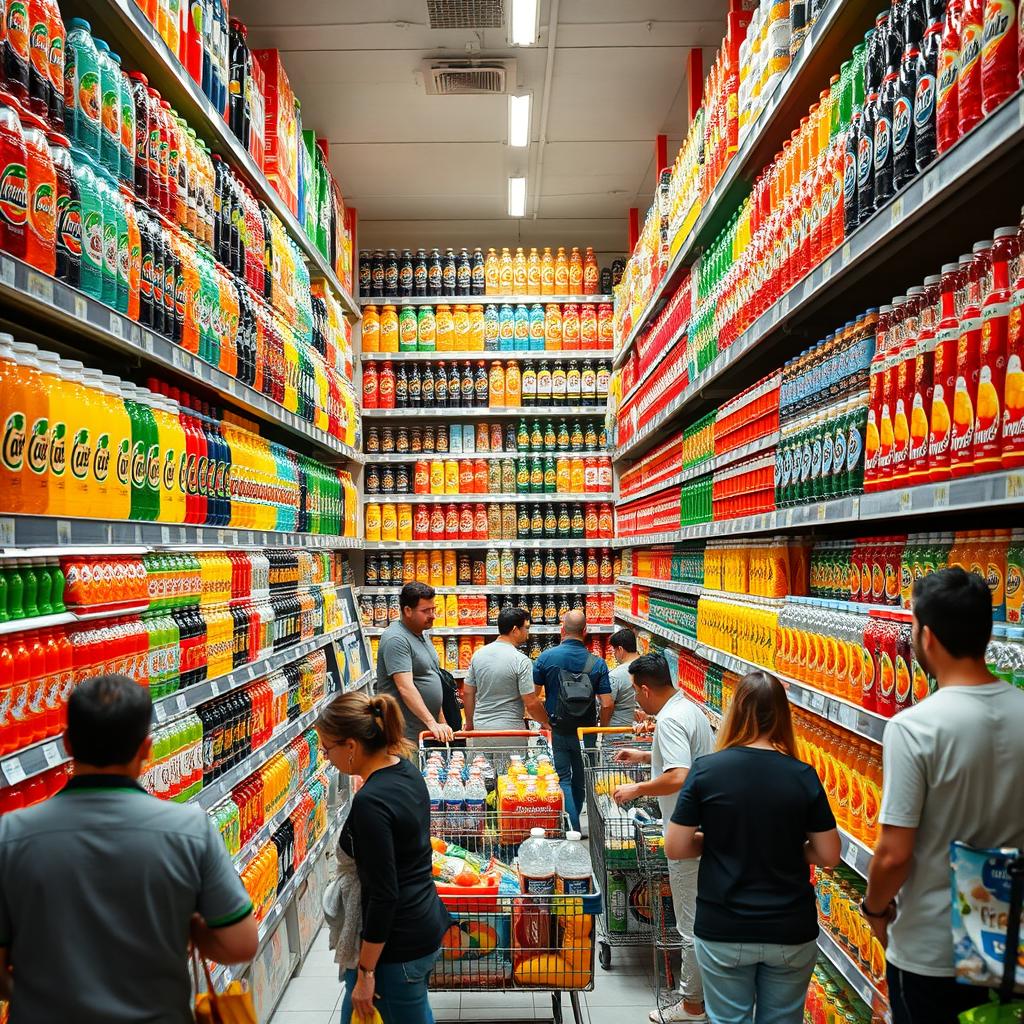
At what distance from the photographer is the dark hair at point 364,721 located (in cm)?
268

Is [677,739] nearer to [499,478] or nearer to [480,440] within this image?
[499,478]

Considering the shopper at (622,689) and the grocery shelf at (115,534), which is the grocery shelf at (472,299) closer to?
the shopper at (622,689)

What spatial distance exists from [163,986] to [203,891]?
0.57 feet

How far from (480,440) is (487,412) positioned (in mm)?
334

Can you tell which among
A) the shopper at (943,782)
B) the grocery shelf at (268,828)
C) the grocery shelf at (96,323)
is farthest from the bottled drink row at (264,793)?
the shopper at (943,782)

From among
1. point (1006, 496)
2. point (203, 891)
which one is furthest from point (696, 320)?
point (203, 891)

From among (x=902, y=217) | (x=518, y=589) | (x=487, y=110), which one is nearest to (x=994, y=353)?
(x=902, y=217)

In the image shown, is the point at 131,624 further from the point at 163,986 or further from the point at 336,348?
the point at 336,348

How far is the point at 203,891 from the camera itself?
1742 mm

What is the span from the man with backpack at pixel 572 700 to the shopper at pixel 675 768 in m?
1.88

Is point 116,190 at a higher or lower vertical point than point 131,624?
higher

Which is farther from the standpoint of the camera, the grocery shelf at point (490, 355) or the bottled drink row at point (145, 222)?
the grocery shelf at point (490, 355)

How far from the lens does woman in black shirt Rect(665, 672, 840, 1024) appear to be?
2.47 m

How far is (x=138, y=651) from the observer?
8.62ft
